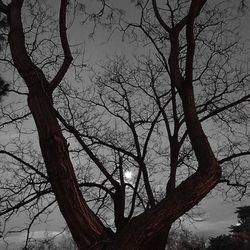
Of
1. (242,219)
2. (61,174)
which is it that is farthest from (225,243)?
(61,174)

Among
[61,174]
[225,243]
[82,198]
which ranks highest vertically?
[225,243]

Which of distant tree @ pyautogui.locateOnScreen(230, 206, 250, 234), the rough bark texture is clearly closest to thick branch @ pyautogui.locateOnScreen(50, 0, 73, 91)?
the rough bark texture

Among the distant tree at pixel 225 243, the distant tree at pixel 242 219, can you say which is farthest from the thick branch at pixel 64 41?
the distant tree at pixel 242 219

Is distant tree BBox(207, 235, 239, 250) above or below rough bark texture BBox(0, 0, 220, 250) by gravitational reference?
above

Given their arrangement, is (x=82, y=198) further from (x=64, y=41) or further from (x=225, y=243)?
(x=225, y=243)

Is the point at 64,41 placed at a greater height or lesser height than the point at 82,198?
greater

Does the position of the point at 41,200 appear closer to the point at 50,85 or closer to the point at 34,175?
the point at 34,175

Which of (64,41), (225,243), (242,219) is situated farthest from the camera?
(242,219)

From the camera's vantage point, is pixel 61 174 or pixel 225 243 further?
pixel 225 243

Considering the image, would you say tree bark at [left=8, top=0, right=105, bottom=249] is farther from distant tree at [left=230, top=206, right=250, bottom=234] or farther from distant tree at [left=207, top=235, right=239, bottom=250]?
distant tree at [left=230, top=206, right=250, bottom=234]

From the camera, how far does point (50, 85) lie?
14.4 feet

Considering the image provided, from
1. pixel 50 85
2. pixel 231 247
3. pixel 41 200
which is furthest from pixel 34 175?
pixel 231 247

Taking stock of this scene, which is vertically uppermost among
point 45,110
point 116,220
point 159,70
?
point 159,70

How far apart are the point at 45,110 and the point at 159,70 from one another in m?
6.38
